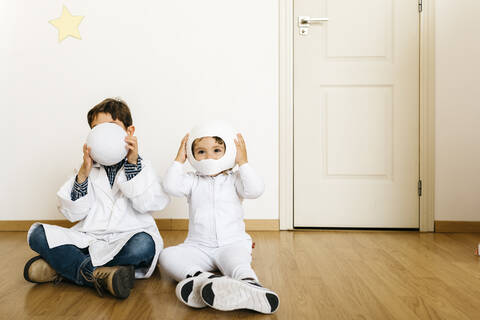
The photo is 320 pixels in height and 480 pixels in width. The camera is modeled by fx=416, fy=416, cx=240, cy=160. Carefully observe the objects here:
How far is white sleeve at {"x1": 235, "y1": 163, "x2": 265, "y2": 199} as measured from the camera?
148cm

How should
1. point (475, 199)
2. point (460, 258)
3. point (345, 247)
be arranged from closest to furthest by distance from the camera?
point (460, 258) → point (345, 247) → point (475, 199)

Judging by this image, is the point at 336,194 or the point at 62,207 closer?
the point at 62,207

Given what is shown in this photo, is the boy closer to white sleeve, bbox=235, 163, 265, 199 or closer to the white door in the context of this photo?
white sleeve, bbox=235, 163, 265, 199

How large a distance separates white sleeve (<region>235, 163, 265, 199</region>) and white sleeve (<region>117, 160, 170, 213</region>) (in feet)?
0.95

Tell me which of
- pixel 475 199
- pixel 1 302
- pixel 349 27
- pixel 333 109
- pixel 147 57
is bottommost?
pixel 1 302

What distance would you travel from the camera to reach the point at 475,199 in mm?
2316

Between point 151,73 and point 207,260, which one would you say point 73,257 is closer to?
point 207,260

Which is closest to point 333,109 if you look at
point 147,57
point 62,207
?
point 147,57

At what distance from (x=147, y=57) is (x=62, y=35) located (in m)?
0.50

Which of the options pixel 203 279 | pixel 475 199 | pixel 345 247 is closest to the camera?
pixel 203 279

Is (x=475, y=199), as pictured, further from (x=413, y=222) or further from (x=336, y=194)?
(x=336, y=194)

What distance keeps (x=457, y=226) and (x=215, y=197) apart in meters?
1.55

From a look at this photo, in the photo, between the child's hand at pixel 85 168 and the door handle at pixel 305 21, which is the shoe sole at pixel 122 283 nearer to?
the child's hand at pixel 85 168

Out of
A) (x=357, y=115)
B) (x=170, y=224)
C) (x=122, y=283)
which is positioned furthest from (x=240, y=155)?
(x=357, y=115)
